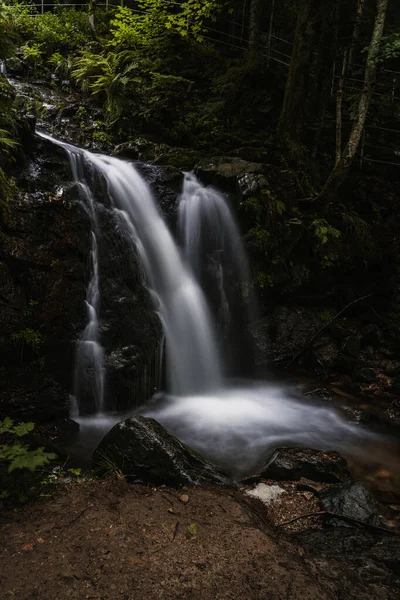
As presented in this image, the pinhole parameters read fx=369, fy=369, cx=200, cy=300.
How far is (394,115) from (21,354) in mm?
13767

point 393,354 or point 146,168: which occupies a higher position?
point 146,168

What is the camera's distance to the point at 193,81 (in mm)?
11094

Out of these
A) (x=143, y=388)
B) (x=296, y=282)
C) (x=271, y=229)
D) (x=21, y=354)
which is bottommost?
(x=143, y=388)

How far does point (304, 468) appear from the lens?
4.14 metres

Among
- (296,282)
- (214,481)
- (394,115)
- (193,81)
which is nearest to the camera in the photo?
(214,481)

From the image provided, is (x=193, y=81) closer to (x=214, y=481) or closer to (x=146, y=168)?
(x=146, y=168)

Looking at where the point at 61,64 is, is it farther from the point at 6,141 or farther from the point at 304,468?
the point at 304,468

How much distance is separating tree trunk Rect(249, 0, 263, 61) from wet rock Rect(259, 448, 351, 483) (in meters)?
11.3

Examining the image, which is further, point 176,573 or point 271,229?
point 271,229

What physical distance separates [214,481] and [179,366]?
2.91m

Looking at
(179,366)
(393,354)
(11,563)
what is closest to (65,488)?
(11,563)

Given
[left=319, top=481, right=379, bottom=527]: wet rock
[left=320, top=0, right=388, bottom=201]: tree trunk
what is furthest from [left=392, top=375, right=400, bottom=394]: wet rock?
[left=320, top=0, right=388, bottom=201]: tree trunk

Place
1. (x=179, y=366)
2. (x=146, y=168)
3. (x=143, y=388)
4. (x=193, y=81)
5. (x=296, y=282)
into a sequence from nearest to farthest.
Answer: (x=143, y=388), (x=179, y=366), (x=146, y=168), (x=296, y=282), (x=193, y=81)

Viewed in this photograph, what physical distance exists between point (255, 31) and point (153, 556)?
13.7 meters
